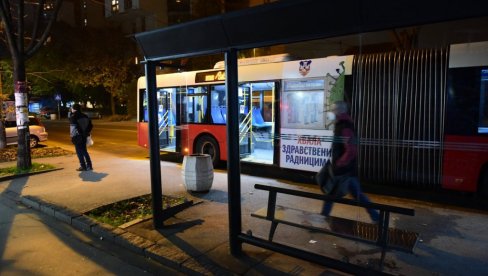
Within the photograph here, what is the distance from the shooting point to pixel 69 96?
171 feet

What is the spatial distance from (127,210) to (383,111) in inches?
200

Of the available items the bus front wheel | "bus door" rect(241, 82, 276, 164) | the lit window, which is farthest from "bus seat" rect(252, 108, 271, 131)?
the lit window

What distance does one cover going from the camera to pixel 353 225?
4543mm

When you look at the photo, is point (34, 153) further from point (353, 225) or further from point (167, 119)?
point (353, 225)

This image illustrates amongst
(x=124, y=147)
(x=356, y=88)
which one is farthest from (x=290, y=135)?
(x=124, y=147)

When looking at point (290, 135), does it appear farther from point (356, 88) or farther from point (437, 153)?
point (437, 153)

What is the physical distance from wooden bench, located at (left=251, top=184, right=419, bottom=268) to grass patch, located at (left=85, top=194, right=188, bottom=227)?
2.03 metres

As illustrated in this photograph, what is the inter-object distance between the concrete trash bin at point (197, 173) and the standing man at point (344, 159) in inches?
110

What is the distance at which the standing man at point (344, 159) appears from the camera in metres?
5.13

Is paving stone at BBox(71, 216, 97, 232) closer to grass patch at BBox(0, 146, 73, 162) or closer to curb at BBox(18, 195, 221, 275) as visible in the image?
curb at BBox(18, 195, 221, 275)

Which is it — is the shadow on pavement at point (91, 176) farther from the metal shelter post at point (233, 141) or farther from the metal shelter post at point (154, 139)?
the metal shelter post at point (233, 141)

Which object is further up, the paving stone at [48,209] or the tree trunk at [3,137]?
the tree trunk at [3,137]

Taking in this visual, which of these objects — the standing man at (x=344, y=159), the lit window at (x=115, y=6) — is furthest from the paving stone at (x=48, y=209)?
the lit window at (x=115, y=6)

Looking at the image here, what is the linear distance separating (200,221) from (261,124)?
4.29 meters
